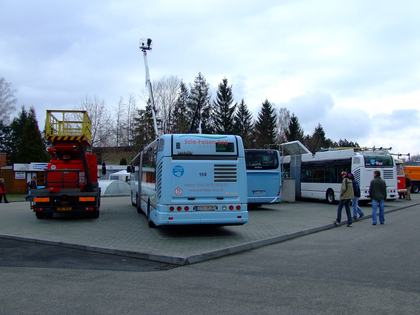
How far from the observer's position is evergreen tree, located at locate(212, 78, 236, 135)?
53.9 m

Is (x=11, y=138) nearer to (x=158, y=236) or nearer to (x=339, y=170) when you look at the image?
(x=339, y=170)

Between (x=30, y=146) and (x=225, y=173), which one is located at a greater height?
(x=30, y=146)

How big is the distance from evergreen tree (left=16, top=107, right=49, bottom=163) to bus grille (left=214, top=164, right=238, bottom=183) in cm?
4972

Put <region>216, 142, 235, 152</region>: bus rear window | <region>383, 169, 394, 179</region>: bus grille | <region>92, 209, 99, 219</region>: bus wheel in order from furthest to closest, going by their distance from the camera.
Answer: <region>383, 169, 394, 179</region>: bus grille
<region>92, 209, 99, 219</region>: bus wheel
<region>216, 142, 235, 152</region>: bus rear window

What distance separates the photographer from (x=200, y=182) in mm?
10219

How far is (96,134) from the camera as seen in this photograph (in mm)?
46594

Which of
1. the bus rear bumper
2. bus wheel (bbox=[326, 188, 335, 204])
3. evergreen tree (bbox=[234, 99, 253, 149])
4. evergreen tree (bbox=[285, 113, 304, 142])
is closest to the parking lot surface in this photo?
the bus rear bumper

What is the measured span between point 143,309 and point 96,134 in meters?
44.0

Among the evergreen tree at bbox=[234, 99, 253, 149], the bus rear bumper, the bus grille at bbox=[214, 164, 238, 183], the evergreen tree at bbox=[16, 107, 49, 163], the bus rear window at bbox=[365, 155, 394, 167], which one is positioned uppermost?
the evergreen tree at bbox=[234, 99, 253, 149]

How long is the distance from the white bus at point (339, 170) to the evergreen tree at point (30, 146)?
41.3 meters

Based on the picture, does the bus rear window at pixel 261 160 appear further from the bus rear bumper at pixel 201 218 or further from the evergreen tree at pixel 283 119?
the evergreen tree at pixel 283 119

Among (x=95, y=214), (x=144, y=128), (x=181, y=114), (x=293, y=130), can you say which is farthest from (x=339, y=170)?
(x=293, y=130)

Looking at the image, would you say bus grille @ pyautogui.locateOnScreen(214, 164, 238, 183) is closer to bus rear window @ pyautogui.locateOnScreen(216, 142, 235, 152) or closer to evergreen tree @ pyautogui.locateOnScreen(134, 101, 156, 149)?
bus rear window @ pyautogui.locateOnScreen(216, 142, 235, 152)

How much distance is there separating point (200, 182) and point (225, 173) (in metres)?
0.73
